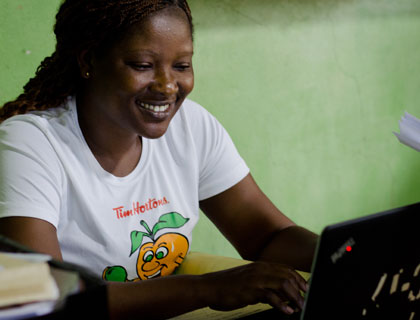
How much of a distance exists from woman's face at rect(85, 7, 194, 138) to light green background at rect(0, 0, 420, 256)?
566 mm

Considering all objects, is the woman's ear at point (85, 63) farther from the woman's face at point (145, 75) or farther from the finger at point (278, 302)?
the finger at point (278, 302)

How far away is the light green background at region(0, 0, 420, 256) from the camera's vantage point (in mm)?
2076

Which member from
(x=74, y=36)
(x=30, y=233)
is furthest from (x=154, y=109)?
(x=30, y=233)

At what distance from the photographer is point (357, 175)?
8.57 ft

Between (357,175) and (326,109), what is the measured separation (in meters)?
0.35

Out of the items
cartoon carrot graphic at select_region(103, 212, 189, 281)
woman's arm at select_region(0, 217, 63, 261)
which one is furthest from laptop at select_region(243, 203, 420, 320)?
cartoon carrot graphic at select_region(103, 212, 189, 281)

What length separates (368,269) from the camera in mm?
662

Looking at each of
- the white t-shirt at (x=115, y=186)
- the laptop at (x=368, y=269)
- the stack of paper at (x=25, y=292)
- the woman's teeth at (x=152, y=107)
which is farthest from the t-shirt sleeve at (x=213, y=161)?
the stack of paper at (x=25, y=292)

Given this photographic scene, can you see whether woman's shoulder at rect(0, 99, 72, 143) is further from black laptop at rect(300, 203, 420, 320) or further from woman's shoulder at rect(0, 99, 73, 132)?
black laptop at rect(300, 203, 420, 320)

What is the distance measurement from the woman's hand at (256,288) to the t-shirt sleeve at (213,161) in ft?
1.61

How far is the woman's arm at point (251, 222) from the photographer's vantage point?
4.49ft

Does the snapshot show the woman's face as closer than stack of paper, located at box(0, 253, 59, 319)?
No

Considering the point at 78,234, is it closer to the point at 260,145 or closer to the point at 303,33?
the point at 260,145

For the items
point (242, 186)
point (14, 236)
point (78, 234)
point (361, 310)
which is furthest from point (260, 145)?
point (361, 310)
